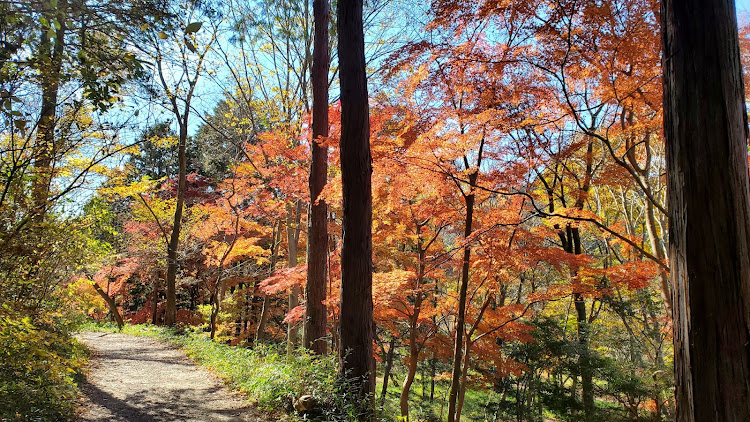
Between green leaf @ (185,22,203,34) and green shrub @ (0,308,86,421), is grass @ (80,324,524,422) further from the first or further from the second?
green leaf @ (185,22,203,34)

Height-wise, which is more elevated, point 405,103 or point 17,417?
point 405,103

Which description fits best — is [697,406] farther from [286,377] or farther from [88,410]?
[88,410]

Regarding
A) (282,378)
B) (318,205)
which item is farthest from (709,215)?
(318,205)

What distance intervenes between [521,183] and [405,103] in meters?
2.39

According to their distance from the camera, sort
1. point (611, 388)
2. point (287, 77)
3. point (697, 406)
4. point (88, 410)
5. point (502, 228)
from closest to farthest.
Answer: point (697, 406) → point (88, 410) → point (502, 228) → point (611, 388) → point (287, 77)

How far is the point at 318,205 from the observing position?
6.30 m

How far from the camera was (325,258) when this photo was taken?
6340mm

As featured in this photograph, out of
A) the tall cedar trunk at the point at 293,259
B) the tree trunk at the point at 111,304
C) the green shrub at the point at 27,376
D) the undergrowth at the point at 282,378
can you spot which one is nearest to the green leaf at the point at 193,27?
the green shrub at the point at 27,376

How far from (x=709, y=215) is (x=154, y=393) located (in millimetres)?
6350

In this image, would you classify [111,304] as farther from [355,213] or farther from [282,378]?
[355,213]

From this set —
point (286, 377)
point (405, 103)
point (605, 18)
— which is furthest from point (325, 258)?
point (605, 18)

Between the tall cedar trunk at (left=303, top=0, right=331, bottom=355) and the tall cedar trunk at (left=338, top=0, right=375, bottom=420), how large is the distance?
6.79 ft

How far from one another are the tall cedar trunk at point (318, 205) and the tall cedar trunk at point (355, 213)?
2.07m

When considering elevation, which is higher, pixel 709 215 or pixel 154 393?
pixel 709 215
